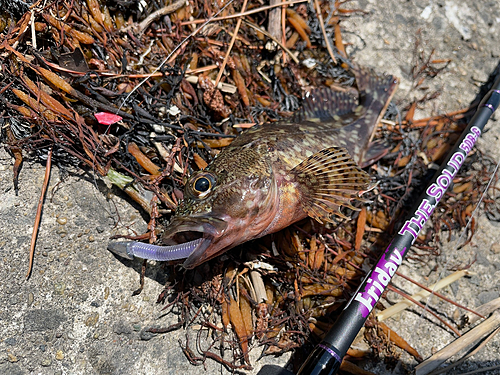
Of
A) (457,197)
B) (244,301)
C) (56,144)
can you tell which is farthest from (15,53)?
(457,197)

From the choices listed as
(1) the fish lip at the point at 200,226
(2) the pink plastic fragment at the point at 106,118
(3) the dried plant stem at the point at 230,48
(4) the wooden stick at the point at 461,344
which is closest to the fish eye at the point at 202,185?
(1) the fish lip at the point at 200,226

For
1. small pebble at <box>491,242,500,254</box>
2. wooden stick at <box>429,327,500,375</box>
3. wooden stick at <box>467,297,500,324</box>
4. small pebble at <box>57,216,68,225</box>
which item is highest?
small pebble at <box>491,242,500,254</box>

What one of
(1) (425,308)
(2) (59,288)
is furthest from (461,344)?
(2) (59,288)

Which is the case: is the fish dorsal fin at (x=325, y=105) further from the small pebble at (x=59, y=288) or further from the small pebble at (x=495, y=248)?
the small pebble at (x=59, y=288)

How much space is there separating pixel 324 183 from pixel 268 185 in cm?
44

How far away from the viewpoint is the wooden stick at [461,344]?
2.88m

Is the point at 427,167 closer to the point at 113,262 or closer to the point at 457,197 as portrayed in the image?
the point at 457,197

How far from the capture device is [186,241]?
2.41m

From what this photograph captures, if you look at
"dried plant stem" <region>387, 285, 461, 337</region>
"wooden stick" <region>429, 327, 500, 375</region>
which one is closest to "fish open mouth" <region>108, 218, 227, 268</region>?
"dried plant stem" <region>387, 285, 461, 337</region>

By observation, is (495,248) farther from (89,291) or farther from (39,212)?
(39,212)

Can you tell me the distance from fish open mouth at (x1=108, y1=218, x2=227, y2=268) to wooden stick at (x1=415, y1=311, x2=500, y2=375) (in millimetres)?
2000

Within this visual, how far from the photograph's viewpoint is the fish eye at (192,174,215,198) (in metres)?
2.36

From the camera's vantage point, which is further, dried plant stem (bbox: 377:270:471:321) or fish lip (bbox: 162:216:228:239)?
dried plant stem (bbox: 377:270:471:321)

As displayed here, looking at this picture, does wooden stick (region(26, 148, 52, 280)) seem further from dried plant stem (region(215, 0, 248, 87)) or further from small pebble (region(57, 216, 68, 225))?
dried plant stem (region(215, 0, 248, 87))
